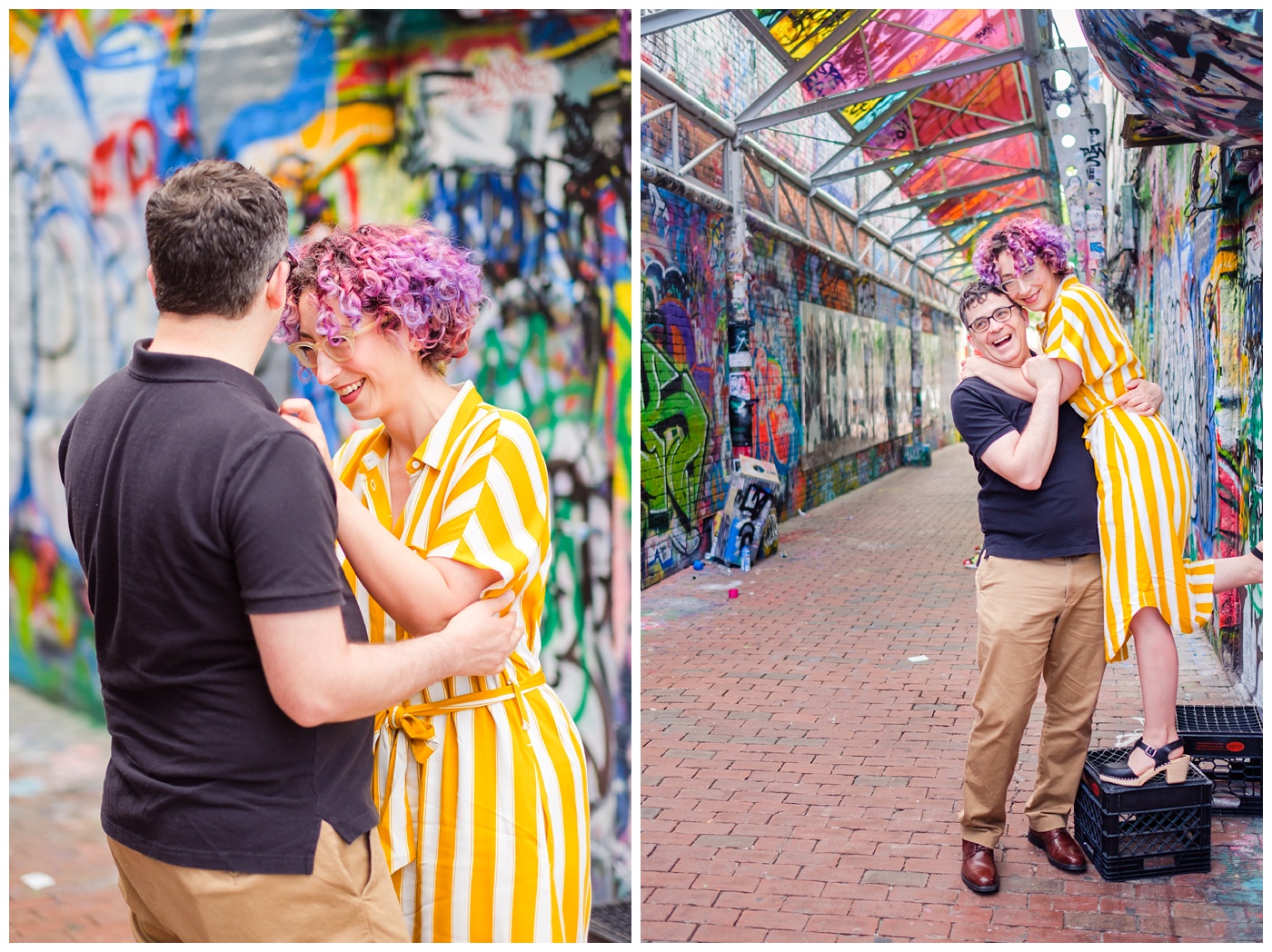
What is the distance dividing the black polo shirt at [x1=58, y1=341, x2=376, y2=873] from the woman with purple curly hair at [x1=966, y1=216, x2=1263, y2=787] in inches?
104

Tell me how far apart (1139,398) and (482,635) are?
2593 millimetres

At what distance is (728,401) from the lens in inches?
464

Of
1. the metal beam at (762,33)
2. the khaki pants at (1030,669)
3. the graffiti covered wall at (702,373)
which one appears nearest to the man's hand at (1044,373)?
the khaki pants at (1030,669)

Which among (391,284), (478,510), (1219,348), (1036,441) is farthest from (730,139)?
(478,510)

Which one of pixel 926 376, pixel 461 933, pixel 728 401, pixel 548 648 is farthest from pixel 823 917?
pixel 926 376

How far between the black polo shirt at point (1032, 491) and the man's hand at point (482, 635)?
2146 mm

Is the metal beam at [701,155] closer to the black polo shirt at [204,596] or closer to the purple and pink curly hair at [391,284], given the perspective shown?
the purple and pink curly hair at [391,284]

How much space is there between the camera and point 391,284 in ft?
6.82

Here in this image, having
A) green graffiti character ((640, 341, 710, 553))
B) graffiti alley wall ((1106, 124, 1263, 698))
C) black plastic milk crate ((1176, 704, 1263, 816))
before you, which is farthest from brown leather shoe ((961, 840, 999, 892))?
green graffiti character ((640, 341, 710, 553))

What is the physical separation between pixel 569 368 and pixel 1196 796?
8.40 ft

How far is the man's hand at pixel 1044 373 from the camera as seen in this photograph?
3.55 meters

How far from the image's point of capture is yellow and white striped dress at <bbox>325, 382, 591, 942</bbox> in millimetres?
2115

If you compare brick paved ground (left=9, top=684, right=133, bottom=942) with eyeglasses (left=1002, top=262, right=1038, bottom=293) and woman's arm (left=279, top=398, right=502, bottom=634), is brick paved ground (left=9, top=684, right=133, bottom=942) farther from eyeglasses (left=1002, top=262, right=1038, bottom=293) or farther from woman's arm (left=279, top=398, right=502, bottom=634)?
eyeglasses (left=1002, top=262, right=1038, bottom=293)

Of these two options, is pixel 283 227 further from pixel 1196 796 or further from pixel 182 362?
pixel 1196 796
